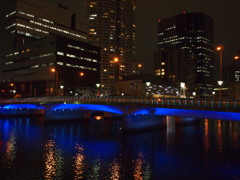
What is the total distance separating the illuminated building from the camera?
115 metres

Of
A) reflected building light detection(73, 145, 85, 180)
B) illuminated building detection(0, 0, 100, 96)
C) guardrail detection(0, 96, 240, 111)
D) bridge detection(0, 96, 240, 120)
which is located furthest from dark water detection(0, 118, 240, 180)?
illuminated building detection(0, 0, 100, 96)

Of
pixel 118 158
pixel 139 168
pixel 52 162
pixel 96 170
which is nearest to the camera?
pixel 96 170

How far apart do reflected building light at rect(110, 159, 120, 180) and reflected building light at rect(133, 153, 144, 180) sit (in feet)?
5.32

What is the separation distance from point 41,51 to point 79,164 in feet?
340

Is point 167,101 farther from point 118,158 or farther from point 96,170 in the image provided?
point 96,170

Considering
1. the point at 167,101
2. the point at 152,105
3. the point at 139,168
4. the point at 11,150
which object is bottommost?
the point at 139,168

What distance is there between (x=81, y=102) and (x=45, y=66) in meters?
72.6

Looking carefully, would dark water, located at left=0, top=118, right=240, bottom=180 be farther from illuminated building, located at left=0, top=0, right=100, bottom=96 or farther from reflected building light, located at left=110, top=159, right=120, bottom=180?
illuminated building, located at left=0, top=0, right=100, bottom=96

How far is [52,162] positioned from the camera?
25.6m

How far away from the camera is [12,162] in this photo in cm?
2522

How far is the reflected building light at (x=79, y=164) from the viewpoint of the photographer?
21644mm

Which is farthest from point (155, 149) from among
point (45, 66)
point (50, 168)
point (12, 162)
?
point (45, 66)

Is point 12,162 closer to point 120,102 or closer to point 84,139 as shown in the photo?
point 84,139

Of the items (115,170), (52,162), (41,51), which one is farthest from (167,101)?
(41,51)
